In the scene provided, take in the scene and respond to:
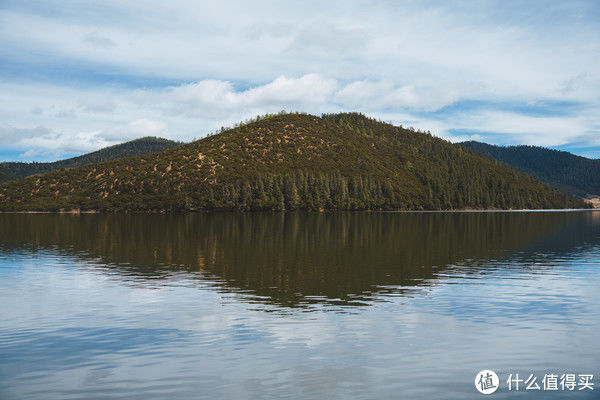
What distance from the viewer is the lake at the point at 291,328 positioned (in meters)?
16.3

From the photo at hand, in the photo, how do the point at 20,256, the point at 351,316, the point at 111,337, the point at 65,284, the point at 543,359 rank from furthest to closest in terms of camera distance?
the point at 20,256, the point at 65,284, the point at 351,316, the point at 111,337, the point at 543,359

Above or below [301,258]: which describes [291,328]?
below

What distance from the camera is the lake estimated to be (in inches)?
642

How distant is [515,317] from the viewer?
25156mm

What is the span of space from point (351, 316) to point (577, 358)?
9.94 metres

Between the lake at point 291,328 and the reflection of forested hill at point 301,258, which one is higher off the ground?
the reflection of forested hill at point 301,258

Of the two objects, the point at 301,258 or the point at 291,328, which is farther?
the point at 301,258

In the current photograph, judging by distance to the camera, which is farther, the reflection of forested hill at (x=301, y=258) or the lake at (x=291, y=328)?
the reflection of forested hill at (x=301, y=258)

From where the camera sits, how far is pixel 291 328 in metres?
22.5


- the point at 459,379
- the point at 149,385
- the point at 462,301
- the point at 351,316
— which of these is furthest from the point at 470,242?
the point at 149,385

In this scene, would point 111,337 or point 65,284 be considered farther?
point 65,284

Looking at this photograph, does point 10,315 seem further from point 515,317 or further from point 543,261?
point 543,261

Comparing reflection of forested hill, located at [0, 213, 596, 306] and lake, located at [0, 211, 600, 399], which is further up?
reflection of forested hill, located at [0, 213, 596, 306]

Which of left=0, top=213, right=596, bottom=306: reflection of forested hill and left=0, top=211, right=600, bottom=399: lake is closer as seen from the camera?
left=0, top=211, right=600, bottom=399: lake
